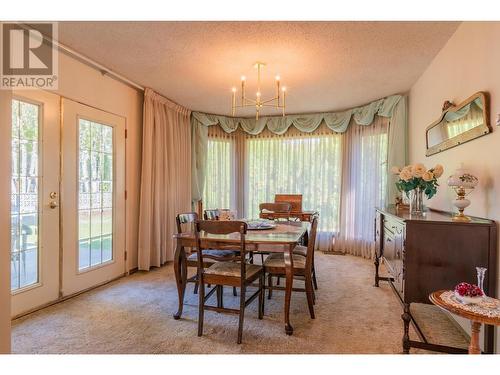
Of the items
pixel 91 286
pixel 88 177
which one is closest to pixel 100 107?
pixel 88 177

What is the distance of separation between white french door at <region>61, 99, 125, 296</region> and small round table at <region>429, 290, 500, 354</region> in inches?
124

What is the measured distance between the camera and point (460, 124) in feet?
7.39

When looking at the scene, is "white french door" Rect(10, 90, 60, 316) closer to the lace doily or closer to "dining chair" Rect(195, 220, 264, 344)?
"dining chair" Rect(195, 220, 264, 344)

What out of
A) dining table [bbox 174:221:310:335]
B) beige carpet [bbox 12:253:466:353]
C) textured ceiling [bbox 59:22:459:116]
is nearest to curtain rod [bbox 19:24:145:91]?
textured ceiling [bbox 59:22:459:116]

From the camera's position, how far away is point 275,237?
2314 mm

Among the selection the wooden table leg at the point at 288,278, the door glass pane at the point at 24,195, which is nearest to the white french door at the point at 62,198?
the door glass pane at the point at 24,195

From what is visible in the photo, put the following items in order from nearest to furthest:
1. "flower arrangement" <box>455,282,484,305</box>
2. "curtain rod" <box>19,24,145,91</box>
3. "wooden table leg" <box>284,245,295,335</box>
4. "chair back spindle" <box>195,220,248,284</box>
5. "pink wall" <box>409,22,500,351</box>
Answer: "flower arrangement" <box>455,282,484,305</box> → "pink wall" <box>409,22,500,351</box> → "chair back spindle" <box>195,220,248,284</box> → "wooden table leg" <box>284,245,295,335</box> → "curtain rod" <box>19,24,145,91</box>

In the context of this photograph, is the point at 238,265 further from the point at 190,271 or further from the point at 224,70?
the point at 224,70

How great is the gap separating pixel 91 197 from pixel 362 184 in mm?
3900

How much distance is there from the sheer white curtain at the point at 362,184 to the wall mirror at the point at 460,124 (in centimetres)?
142

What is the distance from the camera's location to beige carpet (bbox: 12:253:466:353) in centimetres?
198

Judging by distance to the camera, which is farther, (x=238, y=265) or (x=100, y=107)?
(x=100, y=107)

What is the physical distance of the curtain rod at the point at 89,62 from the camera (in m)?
2.54
